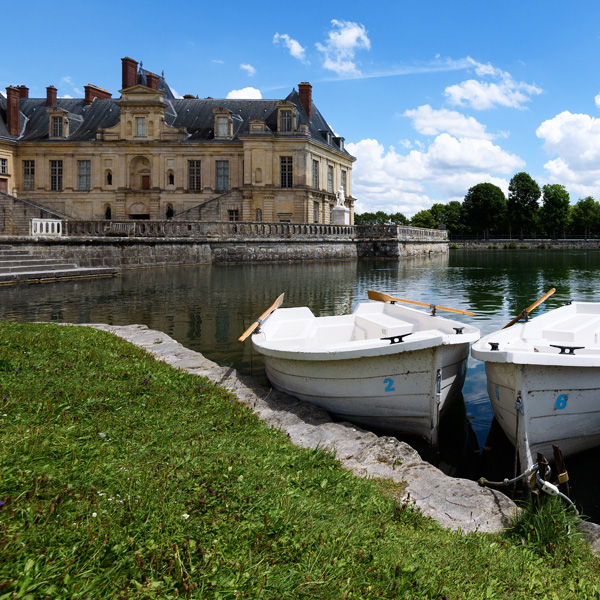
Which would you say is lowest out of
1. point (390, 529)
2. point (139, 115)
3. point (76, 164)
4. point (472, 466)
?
point (472, 466)

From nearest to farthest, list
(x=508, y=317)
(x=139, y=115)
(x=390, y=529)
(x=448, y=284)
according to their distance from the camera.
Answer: (x=390, y=529) → (x=508, y=317) → (x=448, y=284) → (x=139, y=115)

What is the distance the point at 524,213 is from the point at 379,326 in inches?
3562

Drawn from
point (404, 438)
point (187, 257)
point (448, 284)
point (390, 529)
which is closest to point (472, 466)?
point (404, 438)

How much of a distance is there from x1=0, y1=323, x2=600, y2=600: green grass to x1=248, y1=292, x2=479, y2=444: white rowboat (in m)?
1.67

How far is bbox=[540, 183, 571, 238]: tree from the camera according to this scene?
8950 cm

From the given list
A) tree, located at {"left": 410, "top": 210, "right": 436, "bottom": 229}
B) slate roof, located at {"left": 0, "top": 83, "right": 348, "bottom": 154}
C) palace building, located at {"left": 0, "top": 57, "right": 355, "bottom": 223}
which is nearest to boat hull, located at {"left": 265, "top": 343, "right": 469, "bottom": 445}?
palace building, located at {"left": 0, "top": 57, "right": 355, "bottom": 223}

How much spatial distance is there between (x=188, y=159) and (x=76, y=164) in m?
11.1

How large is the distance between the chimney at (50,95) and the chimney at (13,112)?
9.07 feet

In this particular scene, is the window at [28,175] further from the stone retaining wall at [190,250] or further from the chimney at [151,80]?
the stone retaining wall at [190,250]

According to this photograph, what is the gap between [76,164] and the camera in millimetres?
50875

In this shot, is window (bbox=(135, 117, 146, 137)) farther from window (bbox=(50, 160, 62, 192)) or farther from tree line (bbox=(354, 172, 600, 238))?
tree line (bbox=(354, 172, 600, 238))

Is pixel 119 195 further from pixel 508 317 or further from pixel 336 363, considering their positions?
pixel 336 363

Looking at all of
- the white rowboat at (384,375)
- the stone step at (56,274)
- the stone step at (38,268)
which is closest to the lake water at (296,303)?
the white rowboat at (384,375)

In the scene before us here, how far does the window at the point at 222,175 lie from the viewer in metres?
50.4
